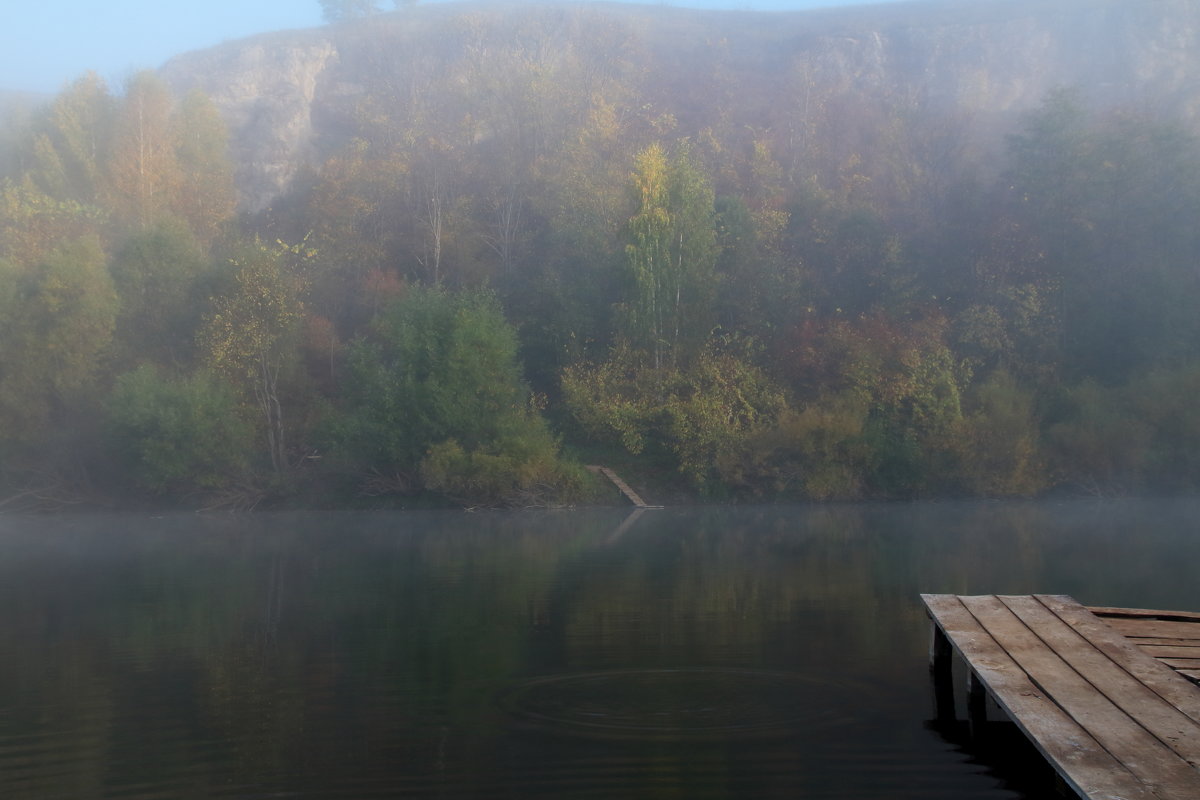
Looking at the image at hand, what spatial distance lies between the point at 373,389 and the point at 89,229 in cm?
1873

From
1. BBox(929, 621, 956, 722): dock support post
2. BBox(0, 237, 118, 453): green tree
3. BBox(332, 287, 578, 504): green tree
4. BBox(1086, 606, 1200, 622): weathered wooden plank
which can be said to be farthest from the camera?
BBox(0, 237, 118, 453): green tree

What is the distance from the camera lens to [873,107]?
233ft

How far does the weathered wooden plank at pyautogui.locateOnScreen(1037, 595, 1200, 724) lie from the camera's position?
8.20 meters

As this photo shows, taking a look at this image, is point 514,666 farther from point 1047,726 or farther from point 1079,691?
point 1047,726

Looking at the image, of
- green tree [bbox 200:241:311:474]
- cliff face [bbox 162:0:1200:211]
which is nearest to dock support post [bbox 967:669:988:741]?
green tree [bbox 200:241:311:474]

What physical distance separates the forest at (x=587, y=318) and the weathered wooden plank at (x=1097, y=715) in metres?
32.9

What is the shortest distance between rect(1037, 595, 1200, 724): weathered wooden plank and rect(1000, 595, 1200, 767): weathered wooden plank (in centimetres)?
4

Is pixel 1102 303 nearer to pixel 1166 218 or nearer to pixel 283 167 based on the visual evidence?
pixel 1166 218

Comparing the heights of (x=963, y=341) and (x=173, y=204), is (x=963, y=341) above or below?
below

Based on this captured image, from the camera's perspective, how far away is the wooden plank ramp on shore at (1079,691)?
6582 millimetres

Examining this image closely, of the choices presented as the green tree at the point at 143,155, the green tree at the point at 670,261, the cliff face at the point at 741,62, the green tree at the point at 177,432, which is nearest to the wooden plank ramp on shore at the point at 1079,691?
the green tree at the point at 177,432

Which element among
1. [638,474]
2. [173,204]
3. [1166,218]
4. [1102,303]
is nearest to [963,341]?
[1102,303]

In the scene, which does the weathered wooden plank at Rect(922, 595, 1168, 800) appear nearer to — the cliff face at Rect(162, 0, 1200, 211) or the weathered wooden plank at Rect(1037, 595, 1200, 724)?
the weathered wooden plank at Rect(1037, 595, 1200, 724)

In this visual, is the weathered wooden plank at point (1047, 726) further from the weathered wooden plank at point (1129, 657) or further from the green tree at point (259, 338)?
the green tree at point (259, 338)
